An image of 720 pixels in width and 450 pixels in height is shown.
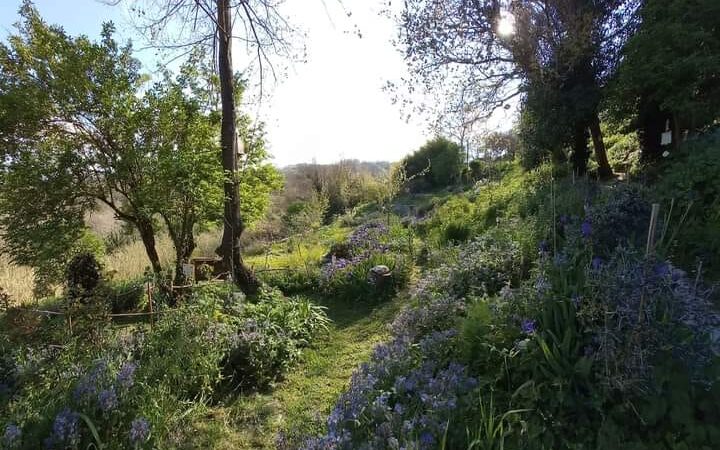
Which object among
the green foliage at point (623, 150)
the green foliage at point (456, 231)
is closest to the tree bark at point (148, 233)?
the green foliage at point (456, 231)

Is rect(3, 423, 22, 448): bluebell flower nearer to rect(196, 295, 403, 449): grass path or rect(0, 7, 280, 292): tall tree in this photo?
rect(196, 295, 403, 449): grass path

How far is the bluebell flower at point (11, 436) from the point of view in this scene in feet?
5.80

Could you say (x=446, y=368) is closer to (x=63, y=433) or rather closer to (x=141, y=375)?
(x=141, y=375)

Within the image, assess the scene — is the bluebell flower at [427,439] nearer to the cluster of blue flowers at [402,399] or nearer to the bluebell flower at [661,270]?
the cluster of blue flowers at [402,399]

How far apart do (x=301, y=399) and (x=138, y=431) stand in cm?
113

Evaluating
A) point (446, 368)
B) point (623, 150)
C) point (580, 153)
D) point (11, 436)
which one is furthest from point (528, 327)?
point (623, 150)

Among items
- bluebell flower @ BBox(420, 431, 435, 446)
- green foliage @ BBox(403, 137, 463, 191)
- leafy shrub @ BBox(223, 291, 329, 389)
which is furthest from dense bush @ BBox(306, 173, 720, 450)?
green foliage @ BBox(403, 137, 463, 191)

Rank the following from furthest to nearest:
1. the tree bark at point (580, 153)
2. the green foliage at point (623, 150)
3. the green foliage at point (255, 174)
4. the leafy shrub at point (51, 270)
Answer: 1. the green foliage at point (623, 150)
2. the tree bark at point (580, 153)
3. the green foliage at point (255, 174)
4. the leafy shrub at point (51, 270)

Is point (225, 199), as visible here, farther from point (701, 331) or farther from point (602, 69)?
point (602, 69)

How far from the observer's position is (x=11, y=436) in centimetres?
177

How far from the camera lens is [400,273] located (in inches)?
204

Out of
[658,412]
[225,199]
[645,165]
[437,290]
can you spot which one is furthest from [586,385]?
[645,165]

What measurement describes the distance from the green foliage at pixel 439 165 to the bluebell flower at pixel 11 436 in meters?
14.3

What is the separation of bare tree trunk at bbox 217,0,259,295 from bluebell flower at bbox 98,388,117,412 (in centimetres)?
229
